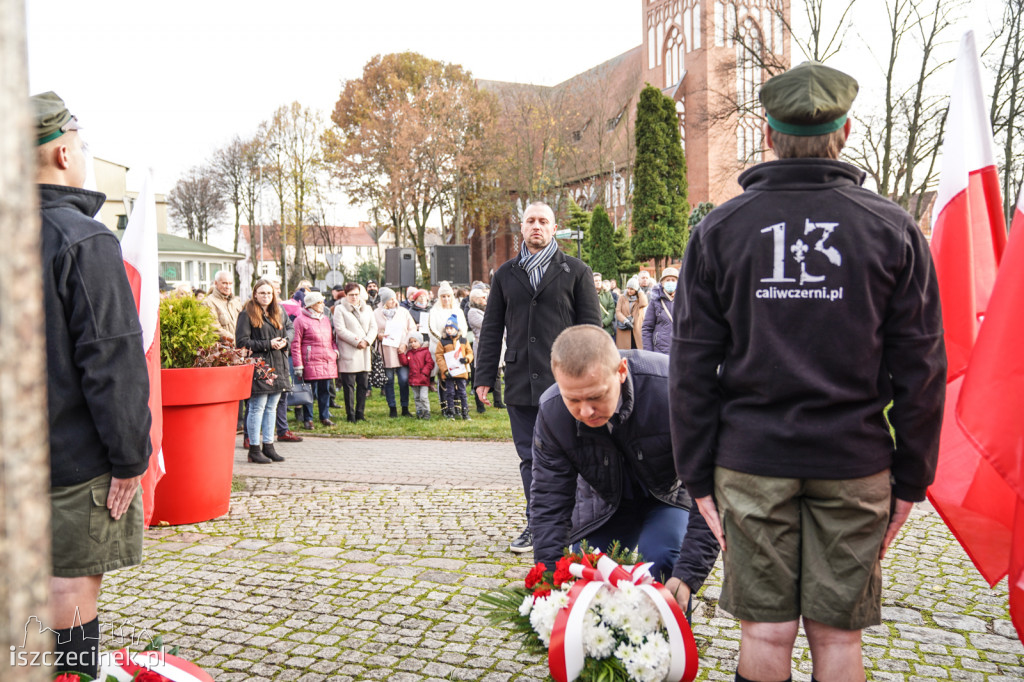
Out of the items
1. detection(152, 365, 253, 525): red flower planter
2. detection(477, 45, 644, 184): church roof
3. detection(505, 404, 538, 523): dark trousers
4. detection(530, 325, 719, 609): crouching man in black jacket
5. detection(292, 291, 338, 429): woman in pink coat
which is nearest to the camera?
detection(530, 325, 719, 609): crouching man in black jacket

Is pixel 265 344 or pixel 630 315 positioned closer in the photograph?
pixel 265 344

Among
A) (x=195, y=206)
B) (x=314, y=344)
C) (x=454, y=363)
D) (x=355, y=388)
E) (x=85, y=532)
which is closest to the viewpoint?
(x=85, y=532)

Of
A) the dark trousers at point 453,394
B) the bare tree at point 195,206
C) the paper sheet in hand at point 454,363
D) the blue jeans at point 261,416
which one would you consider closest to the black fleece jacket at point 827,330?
the blue jeans at point 261,416

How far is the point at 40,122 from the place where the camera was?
113 inches

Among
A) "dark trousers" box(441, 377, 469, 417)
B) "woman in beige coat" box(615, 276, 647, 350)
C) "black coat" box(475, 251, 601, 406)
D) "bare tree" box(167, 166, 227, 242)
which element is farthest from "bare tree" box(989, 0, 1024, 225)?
"bare tree" box(167, 166, 227, 242)

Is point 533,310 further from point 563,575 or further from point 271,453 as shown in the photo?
point 271,453

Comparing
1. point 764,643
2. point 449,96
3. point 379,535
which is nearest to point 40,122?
point 764,643

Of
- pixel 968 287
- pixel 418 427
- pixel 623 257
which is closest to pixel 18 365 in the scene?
pixel 968 287

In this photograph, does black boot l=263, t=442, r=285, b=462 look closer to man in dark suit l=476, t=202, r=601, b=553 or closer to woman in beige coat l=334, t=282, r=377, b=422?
woman in beige coat l=334, t=282, r=377, b=422

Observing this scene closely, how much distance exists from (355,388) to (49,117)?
10764mm

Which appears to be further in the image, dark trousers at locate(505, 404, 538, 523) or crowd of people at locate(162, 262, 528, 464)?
crowd of people at locate(162, 262, 528, 464)

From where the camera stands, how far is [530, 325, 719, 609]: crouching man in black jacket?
3127 millimetres

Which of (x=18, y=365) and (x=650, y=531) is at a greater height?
(x=18, y=365)

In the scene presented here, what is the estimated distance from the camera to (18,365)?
2.46ft
